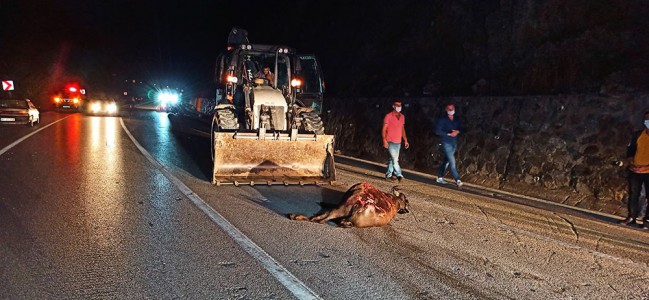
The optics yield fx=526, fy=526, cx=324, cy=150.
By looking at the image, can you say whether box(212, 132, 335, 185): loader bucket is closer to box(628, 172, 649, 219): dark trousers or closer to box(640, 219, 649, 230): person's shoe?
box(628, 172, 649, 219): dark trousers

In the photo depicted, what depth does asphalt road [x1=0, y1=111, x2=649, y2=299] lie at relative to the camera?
4.78 metres

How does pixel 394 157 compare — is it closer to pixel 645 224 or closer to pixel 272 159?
pixel 272 159

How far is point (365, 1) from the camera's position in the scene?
28.7m

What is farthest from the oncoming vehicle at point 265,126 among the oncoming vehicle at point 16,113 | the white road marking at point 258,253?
the oncoming vehicle at point 16,113

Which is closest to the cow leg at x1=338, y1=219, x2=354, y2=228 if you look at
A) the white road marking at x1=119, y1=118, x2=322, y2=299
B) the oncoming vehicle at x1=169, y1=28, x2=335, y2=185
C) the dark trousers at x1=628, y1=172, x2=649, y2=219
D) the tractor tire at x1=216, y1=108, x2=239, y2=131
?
the white road marking at x1=119, y1=118, x2=322, y2=299

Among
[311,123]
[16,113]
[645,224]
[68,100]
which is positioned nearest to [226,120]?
[311,123]

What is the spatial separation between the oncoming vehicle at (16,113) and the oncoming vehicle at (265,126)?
44.6 feet

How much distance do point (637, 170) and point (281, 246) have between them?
552 cm

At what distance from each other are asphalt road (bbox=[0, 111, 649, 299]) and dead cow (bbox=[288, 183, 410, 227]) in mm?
183

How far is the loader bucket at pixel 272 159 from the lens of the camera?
977 centimetres

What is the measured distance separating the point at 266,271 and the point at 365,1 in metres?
25.6

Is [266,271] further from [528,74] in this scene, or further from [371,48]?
[371,48]

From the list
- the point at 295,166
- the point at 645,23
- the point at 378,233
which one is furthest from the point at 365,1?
Result: the point at 378,233

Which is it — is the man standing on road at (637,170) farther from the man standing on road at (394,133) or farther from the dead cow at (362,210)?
the man standing on road at (394,133)
